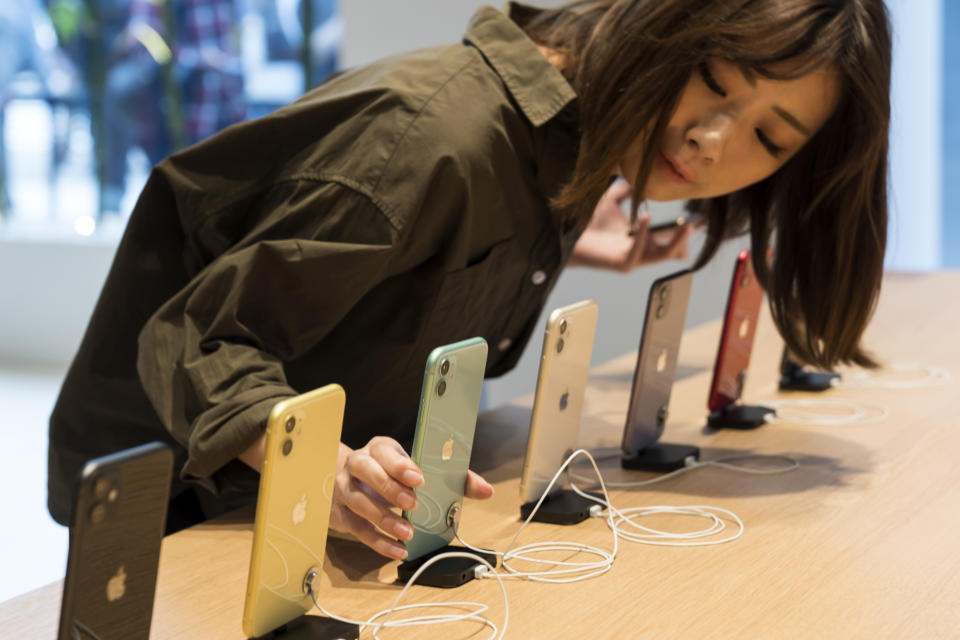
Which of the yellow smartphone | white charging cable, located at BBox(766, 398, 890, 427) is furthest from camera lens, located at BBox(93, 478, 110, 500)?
white charging cable, located at BBox(766, 398, 890, 427)

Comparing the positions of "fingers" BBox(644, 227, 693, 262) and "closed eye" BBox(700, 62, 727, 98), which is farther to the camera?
"fingers" BBox(644, 227, 693, 262)

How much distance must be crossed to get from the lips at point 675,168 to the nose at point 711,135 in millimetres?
26

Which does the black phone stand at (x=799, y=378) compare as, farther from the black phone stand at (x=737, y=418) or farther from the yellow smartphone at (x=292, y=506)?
the yellow smartphone at (x=292, y=506)

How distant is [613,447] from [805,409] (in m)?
0.33

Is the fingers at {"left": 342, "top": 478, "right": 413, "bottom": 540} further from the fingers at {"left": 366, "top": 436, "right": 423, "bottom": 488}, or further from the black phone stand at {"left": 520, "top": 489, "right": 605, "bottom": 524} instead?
the black phone stand at {"left": 520, "top": 489, "right": 605, "bottom": 524}

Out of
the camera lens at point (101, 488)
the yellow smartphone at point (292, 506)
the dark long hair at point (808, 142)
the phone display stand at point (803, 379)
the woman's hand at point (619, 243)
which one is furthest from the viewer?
the woman's hand at point (619, 243)

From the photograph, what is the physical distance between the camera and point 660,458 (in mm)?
1116

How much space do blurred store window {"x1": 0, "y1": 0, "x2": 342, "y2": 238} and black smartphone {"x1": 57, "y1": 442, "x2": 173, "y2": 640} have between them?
358 cm

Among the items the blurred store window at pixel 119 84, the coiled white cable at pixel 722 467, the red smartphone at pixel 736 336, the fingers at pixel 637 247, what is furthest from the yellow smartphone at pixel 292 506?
the blurred store window at pixel 119 84

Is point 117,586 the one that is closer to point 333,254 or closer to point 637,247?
point 333,254

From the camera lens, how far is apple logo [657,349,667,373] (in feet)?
3.72

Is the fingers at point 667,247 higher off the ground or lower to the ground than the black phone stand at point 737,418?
higher

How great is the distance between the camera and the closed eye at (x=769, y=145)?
1.09 m

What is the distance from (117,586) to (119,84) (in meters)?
4.03
